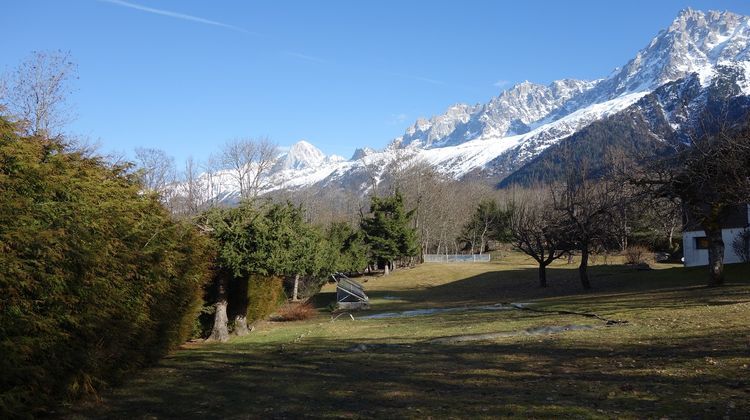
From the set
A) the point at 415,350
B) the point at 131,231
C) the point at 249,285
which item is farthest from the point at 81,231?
the point at 249,285

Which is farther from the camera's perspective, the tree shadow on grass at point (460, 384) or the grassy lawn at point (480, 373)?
the grassy lawn at point (480, 373)

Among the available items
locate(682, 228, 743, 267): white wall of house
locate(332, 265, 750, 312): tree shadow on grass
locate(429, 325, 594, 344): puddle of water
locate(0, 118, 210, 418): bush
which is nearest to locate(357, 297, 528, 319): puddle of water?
locate(332, 265, 750, 312): tree shadow on grass

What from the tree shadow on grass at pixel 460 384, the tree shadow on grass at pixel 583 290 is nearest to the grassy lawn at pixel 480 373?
the tree shadow on grass at pixel 460 384

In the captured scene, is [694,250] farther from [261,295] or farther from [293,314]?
[261,295]

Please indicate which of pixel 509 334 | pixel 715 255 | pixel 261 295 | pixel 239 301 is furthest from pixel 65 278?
pixel 715 255

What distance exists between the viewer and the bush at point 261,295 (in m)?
22.3

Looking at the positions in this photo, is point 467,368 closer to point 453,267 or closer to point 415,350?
point 415,350

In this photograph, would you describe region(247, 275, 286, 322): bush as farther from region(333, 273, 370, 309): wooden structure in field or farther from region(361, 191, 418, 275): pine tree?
region(361, 191, 418, 275): pine tree

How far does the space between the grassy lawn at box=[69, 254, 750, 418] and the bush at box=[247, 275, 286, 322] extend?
385cm

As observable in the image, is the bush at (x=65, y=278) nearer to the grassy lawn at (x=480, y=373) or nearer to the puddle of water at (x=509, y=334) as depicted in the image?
the grassy lawn at (x=480, y=373)

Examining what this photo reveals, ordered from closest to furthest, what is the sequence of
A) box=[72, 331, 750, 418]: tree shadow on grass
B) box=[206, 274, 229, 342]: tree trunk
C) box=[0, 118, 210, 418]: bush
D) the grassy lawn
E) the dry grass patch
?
box=[0, 118, 210, 418]: bush, box=[72, 331, 750, 418]: tree shadow on grass, the grassy lawn, box=[206, 274, 229, 342]: tree trunk, the dry grass patch

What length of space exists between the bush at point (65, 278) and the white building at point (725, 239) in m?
31.7

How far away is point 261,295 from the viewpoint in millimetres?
23516

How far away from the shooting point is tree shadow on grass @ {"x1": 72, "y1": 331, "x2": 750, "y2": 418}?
7027 mm
